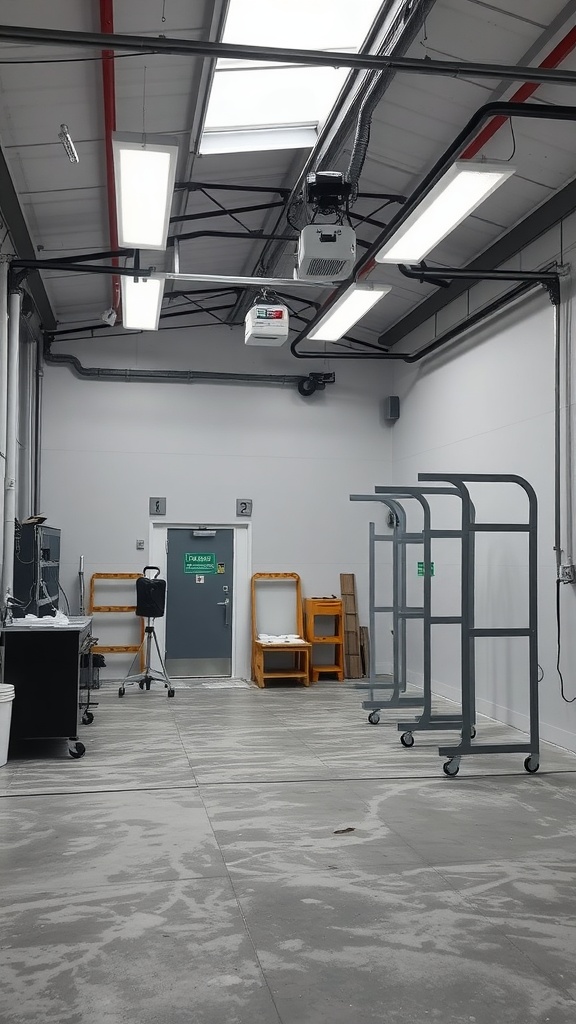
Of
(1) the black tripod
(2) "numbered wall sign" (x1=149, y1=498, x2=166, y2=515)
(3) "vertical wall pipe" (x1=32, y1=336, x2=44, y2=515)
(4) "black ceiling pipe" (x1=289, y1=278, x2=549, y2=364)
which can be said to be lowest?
(1) the black tripod

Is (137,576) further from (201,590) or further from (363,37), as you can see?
(363,37)

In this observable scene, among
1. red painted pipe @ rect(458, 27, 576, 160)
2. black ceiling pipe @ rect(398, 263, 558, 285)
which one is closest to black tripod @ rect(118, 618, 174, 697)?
black ceiling pipe @ rect(398, 263, 558, 285)

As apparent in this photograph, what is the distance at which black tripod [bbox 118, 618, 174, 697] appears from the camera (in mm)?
9547

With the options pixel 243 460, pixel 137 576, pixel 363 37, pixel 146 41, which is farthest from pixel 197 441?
pixel 146 41

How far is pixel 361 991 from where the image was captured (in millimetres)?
2896

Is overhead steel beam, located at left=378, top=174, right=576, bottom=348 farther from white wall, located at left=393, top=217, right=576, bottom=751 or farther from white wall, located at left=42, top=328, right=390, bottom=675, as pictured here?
white wall, located at left=42, top=328, right=390, bottom=675

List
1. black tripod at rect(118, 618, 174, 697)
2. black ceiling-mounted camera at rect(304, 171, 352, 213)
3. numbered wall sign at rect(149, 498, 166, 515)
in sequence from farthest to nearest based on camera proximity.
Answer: numbered wall sign at rect(149, 498, 166, 515)
black tripod at rect(118, 618, 174, 697)
black ceiling-mounted camera at rect(304, 171, 352, 213)

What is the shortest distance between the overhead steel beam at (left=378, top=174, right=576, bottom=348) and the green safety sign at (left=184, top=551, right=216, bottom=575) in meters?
3.76

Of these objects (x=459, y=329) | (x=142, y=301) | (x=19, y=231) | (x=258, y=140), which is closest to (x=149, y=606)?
(x=142, y=301)

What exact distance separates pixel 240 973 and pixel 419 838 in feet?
5.89

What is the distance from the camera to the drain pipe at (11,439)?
7.17 meters

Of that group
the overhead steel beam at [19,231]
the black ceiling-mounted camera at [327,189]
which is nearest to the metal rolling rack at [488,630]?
the black ceiling-mounted camera at [327,189]

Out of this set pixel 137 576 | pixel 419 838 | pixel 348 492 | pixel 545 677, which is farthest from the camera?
pixel 348 492

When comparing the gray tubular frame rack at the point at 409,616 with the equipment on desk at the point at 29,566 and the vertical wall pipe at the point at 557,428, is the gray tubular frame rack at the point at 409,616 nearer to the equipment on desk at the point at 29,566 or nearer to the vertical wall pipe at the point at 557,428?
the vertical wall pipe at the point at 557,428
